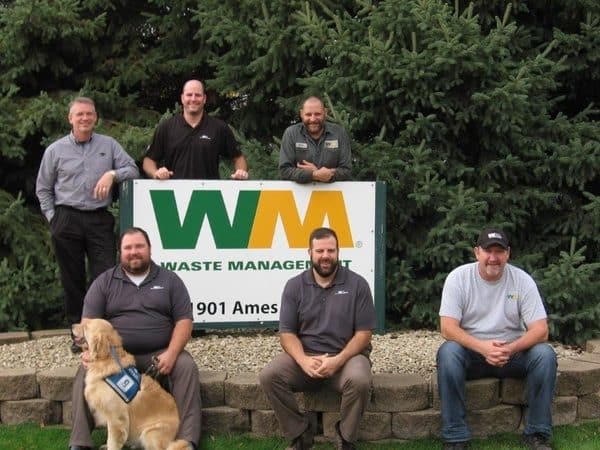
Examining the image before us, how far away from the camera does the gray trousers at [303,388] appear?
16.3ft

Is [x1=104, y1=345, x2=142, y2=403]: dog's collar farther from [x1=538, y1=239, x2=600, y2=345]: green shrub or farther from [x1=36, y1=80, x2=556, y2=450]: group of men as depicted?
[x1=538, y1=239, x2=600, y2=345]: green shrub

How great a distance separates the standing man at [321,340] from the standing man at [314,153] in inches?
48.2

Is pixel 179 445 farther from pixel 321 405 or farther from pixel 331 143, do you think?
pixel 331 143

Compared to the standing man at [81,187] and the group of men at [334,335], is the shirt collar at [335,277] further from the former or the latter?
the standing man at [81,187]

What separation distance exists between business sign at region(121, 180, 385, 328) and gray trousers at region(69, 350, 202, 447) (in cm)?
123

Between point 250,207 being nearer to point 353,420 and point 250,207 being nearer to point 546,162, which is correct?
point 353,420

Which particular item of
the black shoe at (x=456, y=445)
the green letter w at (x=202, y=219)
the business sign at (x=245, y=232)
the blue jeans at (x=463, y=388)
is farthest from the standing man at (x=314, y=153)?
the black shoe at (x=456, y=445)

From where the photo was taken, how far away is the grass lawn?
529 cm

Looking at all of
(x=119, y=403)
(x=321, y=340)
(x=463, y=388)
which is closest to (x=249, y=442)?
(x=321, y=340)

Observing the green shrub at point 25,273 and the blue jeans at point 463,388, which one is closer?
the blue jeans at point 463,388

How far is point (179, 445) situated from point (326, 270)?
4.47 ft

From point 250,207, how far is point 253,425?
66.6 inches

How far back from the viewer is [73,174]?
6.11m

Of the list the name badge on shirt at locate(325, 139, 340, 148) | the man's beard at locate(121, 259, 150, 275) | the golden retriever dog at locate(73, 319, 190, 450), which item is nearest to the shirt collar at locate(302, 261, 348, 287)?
the man's beard at locate(121, 259, 150, 275)
